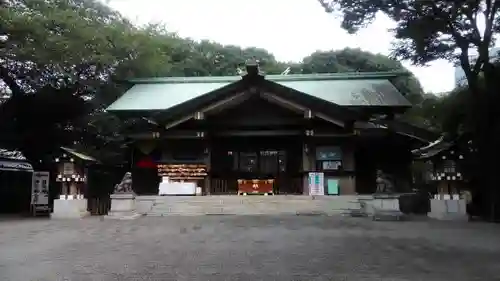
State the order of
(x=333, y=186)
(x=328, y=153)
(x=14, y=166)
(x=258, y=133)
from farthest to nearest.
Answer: (x=14, y=166) → (x=258, y=133) → (x=328, y=153) → (x=333, y=186)

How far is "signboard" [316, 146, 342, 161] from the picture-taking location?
1938 centimetres

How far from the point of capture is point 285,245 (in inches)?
353

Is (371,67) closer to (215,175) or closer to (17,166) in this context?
(215,175)

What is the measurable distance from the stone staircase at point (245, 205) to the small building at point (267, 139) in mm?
2392

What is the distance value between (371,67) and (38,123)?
26.8m

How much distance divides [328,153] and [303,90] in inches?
210

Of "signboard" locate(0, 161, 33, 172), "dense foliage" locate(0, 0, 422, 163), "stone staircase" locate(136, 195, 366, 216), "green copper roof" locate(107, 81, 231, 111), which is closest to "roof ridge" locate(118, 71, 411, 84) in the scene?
"green copper roof" locate(107, 81, 231, 111)

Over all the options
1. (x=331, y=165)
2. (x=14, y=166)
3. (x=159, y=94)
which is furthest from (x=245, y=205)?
(x=14, y=166)

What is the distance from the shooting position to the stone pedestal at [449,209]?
568 inches

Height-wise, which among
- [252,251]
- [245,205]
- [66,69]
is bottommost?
[252,251]

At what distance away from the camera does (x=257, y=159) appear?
68.9 ft

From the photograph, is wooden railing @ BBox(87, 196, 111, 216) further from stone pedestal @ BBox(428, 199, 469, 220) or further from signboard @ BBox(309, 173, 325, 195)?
stone pedestal @ BBox(428, 199, 469, 220)

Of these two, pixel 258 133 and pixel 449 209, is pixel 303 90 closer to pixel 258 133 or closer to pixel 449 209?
pixel 258 133

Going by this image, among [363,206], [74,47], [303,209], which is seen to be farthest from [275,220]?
[74,47]
